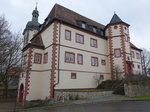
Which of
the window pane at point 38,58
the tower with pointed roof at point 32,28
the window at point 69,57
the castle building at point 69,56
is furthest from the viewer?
the tower with pointed roof at point 32,28

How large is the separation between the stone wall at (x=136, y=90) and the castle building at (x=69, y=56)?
5.49 metres

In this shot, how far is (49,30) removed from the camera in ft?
67.5

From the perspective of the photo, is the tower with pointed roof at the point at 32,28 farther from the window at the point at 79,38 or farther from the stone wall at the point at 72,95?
the stone wall at the point at 72,95

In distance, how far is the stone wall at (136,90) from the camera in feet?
55.5

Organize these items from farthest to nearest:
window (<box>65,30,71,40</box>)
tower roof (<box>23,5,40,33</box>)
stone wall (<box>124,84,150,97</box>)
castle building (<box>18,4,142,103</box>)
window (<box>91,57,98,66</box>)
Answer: tower roof (<box>23,5,40,33</box>), window (<box>91,57,98,66</box>), window (<box>65,30,71,40</box>), castle building (<box>18,4,142,103</box>), stone wall (<box>124,84,150,97</box>)

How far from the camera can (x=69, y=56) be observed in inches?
782

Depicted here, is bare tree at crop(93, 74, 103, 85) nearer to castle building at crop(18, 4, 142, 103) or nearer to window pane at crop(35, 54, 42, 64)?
castle building at crop(18, 4, 142, 103)

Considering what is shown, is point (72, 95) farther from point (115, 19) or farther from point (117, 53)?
point (115, 19)

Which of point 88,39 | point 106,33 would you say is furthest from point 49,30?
point 106,33

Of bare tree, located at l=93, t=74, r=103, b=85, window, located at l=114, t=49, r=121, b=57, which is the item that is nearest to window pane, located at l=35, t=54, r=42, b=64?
bare tree, located at l=93, t=74, r=103, b=85

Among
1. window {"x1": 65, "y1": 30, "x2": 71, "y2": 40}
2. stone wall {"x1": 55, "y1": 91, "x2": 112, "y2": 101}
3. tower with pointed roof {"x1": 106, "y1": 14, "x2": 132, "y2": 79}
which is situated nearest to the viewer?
stone wall {"x1": 55, "y1": 91, "x2": 112, "y2": 101}

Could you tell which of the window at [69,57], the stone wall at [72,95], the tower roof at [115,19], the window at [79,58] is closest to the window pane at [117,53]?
the tower roof at [115,19]

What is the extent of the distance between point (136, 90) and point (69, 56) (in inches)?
389

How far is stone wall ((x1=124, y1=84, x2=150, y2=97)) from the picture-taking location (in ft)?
55.5
